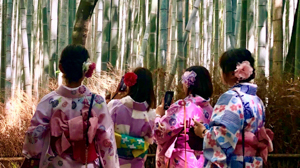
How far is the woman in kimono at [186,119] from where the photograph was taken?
123 inches

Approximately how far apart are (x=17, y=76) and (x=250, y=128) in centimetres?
700

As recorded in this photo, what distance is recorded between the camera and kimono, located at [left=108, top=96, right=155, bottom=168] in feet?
10.2

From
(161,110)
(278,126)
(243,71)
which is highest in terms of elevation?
(243,71)

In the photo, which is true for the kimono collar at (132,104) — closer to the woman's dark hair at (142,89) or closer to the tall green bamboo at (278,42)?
the woman's dark hair at (142,89)

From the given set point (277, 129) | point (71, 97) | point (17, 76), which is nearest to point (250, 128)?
point (71, 97)

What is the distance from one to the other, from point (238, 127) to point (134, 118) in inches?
43.7

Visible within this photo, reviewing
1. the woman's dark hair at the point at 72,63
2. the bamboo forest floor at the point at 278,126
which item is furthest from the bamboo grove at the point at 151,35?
the woman's dark hair at the point at 72,63

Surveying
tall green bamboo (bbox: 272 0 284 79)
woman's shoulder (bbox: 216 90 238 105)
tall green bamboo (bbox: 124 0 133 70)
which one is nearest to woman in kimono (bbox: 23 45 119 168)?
woman's shoulder (bbox: 216 90 238 105)

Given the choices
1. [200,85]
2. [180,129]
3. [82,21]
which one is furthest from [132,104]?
[82,21]

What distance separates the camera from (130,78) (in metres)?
3.10

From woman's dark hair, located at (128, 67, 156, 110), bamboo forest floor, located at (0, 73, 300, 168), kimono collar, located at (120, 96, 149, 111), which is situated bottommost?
bamboo forest floor, located at (0, 73, 300, 168)

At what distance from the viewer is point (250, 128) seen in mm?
2254

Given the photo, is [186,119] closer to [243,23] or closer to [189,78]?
[189,78]

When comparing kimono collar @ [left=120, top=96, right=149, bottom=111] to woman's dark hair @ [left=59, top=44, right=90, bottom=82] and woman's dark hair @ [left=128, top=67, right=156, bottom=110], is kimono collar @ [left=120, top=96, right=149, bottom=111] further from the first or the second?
woman's dark hair @ [left=59, top=44, right=90, bottom=82]
